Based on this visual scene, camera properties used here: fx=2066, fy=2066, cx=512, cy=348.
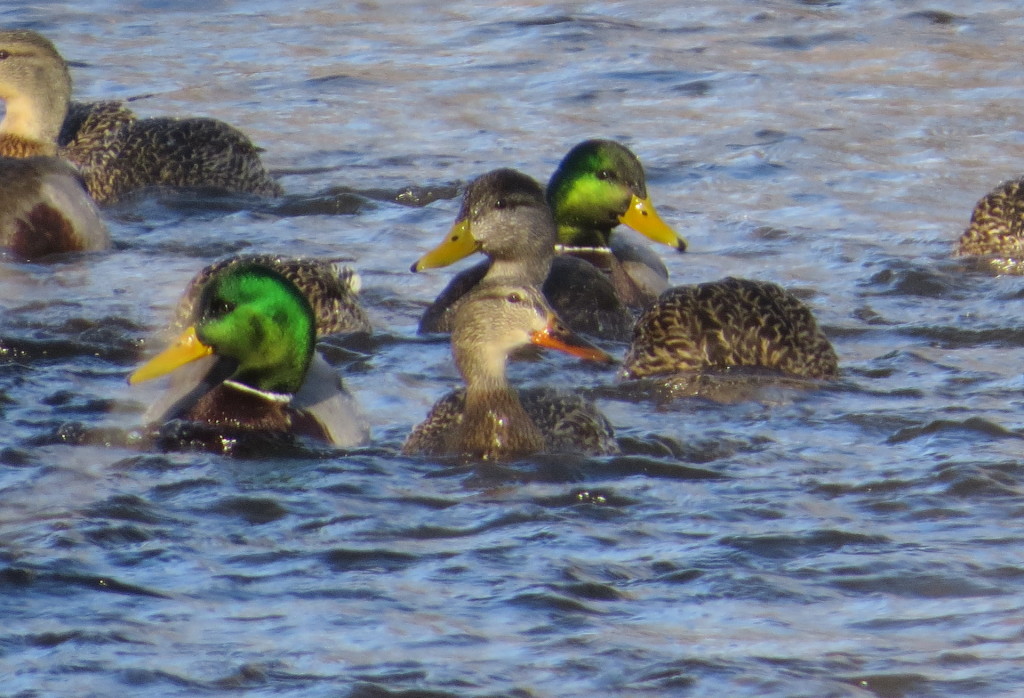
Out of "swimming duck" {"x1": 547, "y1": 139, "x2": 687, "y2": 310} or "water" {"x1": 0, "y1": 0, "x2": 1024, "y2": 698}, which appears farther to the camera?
"swimming duck" {"x1": 547, "y1": 139, "x2": 687, "y2": 310}

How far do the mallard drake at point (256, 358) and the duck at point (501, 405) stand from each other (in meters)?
0.38

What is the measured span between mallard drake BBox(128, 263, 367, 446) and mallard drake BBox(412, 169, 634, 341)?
160cm

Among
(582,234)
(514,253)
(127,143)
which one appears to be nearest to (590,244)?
(582,234)

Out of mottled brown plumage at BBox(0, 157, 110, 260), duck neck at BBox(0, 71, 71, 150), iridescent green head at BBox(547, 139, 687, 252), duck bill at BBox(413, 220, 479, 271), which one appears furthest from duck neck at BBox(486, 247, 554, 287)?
duck neck at BBox(0, 71, 71, 150)

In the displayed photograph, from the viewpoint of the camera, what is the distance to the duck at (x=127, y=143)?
1186cm

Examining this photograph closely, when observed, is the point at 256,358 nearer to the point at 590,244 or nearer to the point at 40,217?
the point at 590,244

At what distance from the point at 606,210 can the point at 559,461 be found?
294cm

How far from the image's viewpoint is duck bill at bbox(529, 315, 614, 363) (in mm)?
7426

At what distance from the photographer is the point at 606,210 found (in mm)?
10016

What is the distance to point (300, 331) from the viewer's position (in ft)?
24.9

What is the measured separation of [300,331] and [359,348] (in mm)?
1462

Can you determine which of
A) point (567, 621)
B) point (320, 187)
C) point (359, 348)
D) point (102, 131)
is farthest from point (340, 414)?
point (102, 131)

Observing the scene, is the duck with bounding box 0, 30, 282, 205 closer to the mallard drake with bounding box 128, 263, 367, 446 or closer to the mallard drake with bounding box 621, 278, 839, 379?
the mallard drake with bounding box 621, 278, 839, 379

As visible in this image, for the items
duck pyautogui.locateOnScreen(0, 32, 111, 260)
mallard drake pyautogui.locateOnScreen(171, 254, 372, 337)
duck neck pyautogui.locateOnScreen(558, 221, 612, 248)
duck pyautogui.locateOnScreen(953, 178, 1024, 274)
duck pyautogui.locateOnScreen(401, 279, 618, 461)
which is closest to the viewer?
duck pyautogui.locateOnScreen(401, 279, 618, 461)
